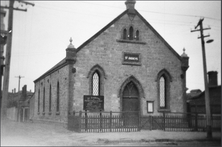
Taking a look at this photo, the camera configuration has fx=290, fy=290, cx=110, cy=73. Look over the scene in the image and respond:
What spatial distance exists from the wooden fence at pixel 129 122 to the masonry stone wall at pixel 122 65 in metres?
1.18

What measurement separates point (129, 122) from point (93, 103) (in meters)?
2.95

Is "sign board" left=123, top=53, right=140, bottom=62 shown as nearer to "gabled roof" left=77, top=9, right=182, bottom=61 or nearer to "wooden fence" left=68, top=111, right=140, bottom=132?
"gabled roof" left=77, top=9, right=182, bottom=61

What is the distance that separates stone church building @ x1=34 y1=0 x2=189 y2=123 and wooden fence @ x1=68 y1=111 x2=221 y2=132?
1087 millimetres

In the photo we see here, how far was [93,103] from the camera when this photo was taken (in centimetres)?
2123

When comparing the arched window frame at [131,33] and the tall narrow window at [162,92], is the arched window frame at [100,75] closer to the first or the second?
the arched window frame at [131,33]

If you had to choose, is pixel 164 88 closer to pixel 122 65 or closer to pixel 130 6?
pixel 122 65

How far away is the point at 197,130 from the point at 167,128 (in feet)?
7.32

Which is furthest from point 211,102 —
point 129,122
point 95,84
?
point 95,84

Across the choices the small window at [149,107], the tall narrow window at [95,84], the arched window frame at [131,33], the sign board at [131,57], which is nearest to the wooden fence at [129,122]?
the small window at [149,107]

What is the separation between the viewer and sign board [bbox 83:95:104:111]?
20.8 m

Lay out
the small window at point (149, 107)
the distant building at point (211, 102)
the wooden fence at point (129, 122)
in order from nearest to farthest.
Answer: the wooden fence at point (129, 122) → the small window at point (149, 107) → the distant building at point (211, 102)

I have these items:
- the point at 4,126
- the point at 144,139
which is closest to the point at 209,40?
the point at 144,139

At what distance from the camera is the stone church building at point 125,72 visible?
864 inches

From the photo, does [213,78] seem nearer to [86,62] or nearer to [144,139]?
[86,62]
